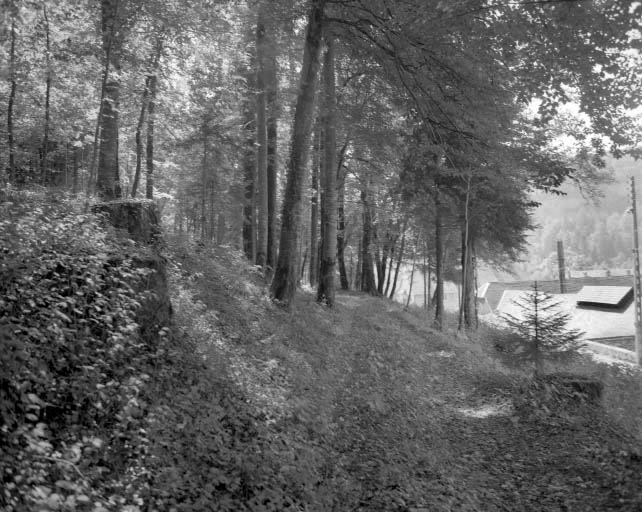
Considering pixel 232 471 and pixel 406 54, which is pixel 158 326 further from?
pixel 406 54

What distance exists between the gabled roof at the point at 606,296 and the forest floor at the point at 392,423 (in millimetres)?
30595

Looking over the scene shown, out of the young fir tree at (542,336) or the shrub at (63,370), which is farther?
the young fir tree at (542,336)

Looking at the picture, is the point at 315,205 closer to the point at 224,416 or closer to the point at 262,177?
the point at 262,177

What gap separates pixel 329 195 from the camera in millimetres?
14836

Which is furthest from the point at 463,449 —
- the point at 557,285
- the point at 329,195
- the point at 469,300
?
the point at 557,285

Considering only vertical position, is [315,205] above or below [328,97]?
below

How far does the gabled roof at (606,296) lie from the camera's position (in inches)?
1502

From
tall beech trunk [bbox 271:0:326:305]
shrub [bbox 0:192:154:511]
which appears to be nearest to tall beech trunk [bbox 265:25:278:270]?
tall beech trunk [bbox 271:0:326:305]

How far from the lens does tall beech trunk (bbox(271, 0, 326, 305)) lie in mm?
11109

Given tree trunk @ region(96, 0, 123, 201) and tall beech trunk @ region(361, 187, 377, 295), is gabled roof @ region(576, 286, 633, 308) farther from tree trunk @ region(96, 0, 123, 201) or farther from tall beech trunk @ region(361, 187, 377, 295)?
tree trunk @ region(96, 0, 123, 201)

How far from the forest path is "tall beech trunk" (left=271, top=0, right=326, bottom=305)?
1868 millimetres

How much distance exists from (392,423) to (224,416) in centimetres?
343

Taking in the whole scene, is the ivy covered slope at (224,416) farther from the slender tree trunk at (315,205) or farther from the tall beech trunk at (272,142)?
the slender tree trunk at (315,205)

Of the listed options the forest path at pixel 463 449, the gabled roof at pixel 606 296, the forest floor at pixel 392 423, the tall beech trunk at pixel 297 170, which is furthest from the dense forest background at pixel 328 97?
the gabled roof at pixel 606 296
